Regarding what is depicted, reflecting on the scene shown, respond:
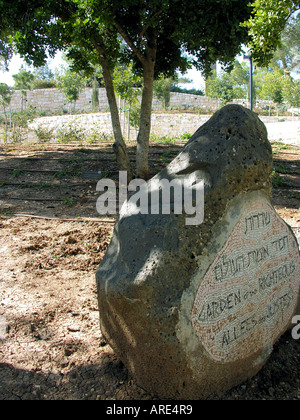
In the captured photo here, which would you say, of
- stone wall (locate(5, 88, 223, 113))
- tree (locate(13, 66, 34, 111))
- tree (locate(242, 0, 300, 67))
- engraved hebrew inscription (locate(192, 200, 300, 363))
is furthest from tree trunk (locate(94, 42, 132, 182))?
tree (locate(13, 66, 34, 111))

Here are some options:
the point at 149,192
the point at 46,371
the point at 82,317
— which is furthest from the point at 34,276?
the point at 149,192

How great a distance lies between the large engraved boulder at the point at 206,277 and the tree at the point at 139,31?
4.01 meters

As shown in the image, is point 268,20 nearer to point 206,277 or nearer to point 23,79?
point 206,277

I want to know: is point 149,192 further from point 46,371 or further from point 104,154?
point 104,154

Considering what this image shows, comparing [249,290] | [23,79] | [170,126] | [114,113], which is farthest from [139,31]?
[23,79]

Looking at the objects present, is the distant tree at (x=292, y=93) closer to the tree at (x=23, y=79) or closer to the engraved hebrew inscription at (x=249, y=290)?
the engraved hebrew inscription at (x=249, y=290)

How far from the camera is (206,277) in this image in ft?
8.06

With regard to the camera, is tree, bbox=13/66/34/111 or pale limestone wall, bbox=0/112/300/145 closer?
pale limestone wall, bbox=0/112/300/145

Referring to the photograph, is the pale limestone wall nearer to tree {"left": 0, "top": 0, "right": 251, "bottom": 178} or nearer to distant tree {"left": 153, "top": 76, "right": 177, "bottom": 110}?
distant tree {"left": 153, "top": 76, "right": 177, "bottom": 110}

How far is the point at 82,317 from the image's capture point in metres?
3.59

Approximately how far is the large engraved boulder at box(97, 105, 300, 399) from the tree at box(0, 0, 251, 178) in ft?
13.2

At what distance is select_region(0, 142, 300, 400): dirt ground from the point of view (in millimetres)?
2680

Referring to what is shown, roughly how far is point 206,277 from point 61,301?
1931 mm

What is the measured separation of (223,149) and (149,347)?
1.39 metres
